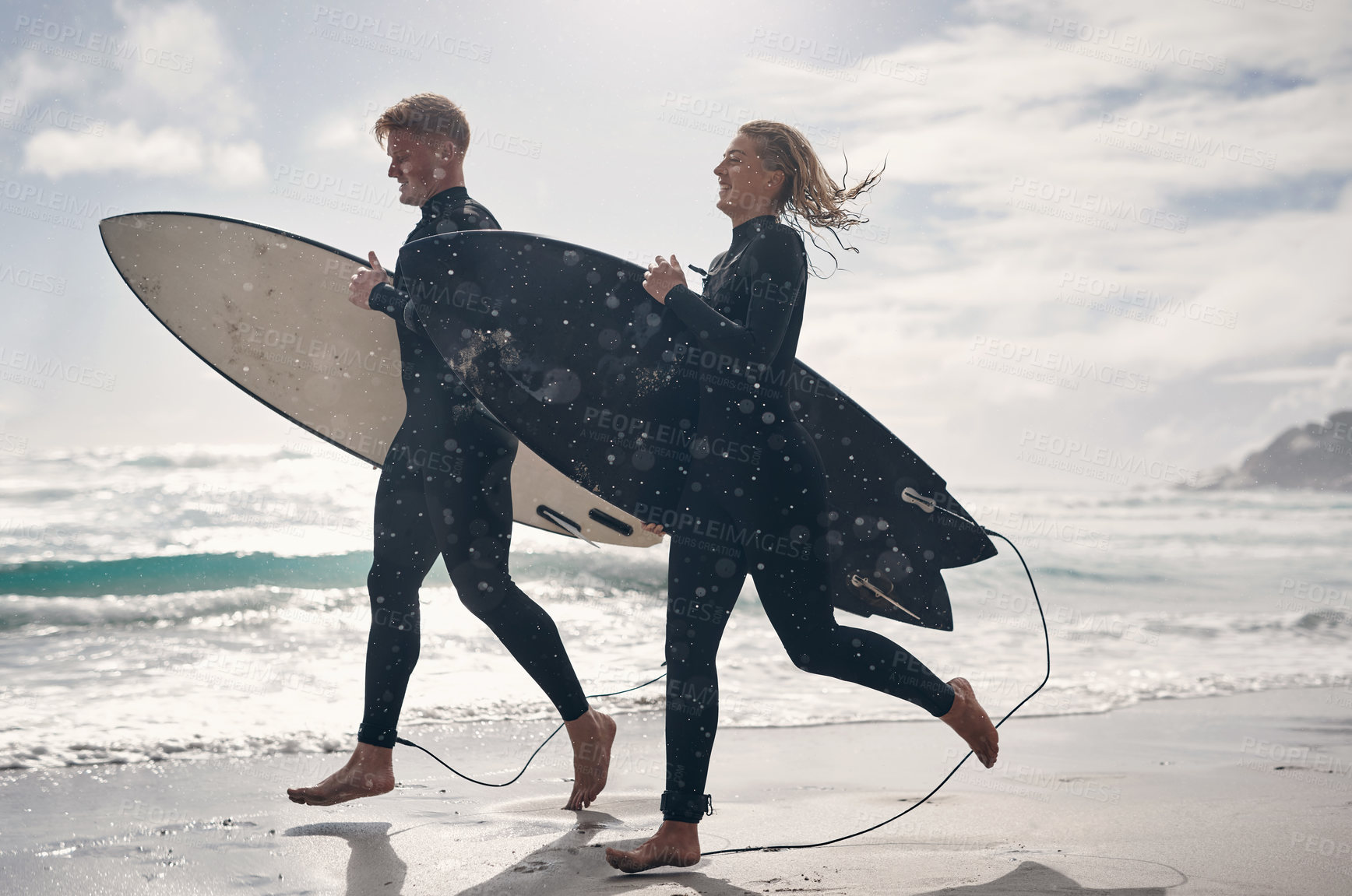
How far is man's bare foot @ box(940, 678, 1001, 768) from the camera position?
86.1 inches

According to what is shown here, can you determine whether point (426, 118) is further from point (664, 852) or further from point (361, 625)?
point (361, 625)

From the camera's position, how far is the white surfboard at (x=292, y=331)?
10.4 feet

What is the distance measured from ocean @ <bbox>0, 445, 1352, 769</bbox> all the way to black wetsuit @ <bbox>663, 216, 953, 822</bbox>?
2.10m

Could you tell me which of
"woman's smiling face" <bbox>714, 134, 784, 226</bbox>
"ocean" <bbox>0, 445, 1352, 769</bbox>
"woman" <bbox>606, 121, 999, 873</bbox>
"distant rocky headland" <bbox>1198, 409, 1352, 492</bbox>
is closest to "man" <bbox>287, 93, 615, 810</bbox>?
"woman" <bbox>606, 121, 999, 873</bbox>

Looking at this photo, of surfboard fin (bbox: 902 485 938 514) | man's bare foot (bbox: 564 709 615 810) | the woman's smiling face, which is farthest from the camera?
surfboard fin (bbox: 902 485 938 514)

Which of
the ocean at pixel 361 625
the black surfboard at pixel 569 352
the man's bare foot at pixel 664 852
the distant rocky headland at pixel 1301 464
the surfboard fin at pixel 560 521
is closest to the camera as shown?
the man's bare foot at pixel 664 852

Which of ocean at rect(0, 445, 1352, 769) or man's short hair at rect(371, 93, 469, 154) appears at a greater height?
man's short hair at rect(371, 93, 469, 154)

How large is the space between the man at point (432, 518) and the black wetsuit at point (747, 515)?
0.61m

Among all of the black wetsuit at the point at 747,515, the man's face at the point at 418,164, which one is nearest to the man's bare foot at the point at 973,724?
the black wetsuit at the point at 747,515

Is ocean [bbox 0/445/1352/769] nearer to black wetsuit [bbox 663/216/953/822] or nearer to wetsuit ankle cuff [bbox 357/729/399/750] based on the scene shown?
wetsuit ankle cuff [bbox 357/729/399/750]

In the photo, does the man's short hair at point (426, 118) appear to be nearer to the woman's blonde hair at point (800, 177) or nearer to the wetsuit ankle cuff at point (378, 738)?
the woman's blonde hair at point (800, 177)

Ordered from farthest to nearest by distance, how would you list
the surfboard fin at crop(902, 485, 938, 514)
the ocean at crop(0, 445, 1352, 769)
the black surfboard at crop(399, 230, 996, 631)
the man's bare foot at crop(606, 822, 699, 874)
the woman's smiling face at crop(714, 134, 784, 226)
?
the ocean at crop(0, 445, 1352, 769), the surfboard fin at crop(902, 485, 938, 514), the black surfboard at crop(399, 230, 996, 631), the woman's smiling face at crop(714, 134, 784, 226), the man's bare foot at crop(606, 822, 699, 874)

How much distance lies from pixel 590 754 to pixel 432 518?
2.51 feet

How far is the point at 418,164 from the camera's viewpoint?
254 centimetres
